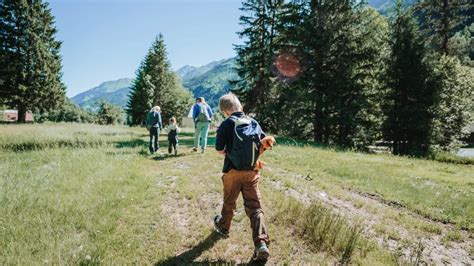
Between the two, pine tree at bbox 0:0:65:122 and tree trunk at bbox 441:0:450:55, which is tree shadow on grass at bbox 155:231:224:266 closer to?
tree trunk at bbox 441:0:450:55

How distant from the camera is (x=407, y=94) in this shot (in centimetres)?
2284

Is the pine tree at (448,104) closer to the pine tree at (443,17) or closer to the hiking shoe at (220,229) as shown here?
the pine tree at (443,17)

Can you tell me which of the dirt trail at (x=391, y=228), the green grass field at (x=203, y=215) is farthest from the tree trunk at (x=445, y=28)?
the dirt trail at (x=391, y=228)

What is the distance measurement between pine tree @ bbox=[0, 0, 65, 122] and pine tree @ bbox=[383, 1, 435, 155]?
39.9m

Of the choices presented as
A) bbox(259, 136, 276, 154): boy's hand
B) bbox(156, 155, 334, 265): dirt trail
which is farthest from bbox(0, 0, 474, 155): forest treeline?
bbox(259, 136, 276, 154): boy's hand

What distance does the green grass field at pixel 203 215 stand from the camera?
451cm

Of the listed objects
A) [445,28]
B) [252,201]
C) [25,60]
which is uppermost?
[445,28]

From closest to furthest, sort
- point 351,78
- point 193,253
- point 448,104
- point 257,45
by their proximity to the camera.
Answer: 1. point 193,253
2. point 351,78
3. point 448,104
4. point 257,45

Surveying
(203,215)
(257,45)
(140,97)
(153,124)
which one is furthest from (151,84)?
(203,215)

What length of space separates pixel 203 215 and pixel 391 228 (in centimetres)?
401

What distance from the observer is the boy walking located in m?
4.28

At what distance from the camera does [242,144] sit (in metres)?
4.30

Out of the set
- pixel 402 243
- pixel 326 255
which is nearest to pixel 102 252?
pixel 326 255

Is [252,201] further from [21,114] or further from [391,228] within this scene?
[21,114]
